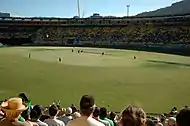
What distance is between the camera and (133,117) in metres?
3.37

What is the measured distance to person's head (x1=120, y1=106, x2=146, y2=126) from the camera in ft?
11.1

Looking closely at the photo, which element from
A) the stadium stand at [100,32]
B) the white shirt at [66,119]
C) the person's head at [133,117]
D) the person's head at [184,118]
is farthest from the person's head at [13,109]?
the stadium stand at [100,32]

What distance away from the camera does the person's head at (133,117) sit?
338 cm

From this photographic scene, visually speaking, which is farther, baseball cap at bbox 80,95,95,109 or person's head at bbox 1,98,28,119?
baseball cap at bbox 80,95,95,109

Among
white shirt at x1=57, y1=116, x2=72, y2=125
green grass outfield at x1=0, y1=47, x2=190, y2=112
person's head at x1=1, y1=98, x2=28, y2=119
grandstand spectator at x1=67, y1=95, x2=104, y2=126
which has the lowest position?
green grass outfield at x1=0, y1=47, x2=190, y2=112

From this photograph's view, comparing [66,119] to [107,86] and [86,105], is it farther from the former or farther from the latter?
[107,86]

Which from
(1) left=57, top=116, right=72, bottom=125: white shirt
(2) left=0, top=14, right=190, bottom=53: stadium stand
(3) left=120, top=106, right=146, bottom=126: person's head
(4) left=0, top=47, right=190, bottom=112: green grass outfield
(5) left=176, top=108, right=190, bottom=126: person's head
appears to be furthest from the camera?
(2) left=0, top=14, right=190, bottom=53: stadium stand

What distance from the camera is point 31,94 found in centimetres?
1991

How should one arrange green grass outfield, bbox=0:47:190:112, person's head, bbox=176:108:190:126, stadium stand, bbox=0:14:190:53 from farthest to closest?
stadium stand, bbox=0:14:190:53, green grass outfield, bbox=0:47:190:112, person's head, bbox=176:108:190:126

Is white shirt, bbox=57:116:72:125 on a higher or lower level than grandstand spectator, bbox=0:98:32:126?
lower

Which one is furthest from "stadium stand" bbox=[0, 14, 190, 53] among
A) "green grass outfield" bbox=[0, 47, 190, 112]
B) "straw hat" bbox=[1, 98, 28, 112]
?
"straw hat" bbox=[1, 98, 28, 112]

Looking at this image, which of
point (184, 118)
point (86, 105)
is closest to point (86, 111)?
point (86, 105)

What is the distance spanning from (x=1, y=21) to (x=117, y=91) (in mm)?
71548

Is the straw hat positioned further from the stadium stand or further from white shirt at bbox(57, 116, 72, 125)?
the stadium stand
